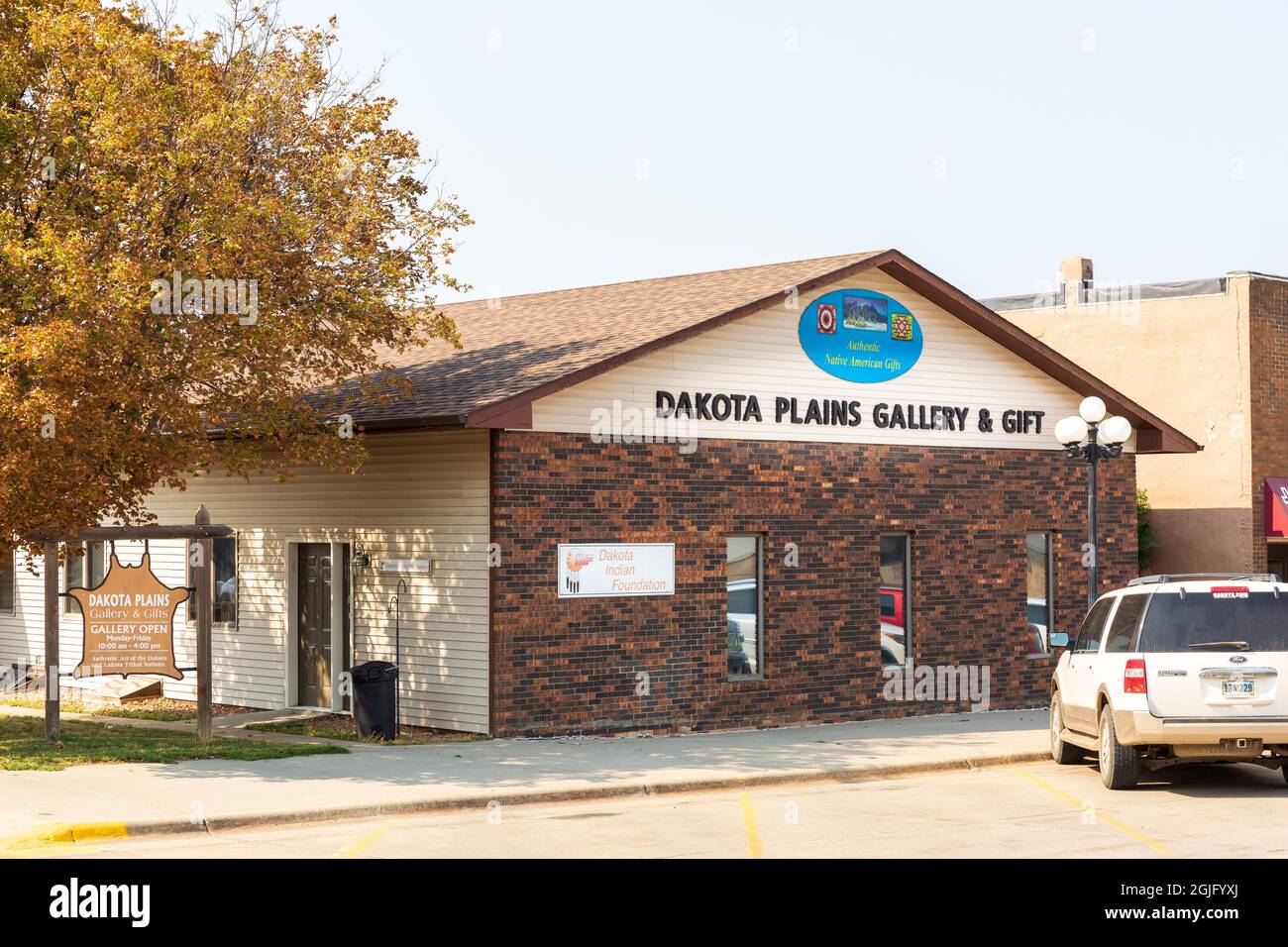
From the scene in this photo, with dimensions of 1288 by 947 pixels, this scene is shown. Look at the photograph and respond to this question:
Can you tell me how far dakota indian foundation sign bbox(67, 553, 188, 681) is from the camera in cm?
1753

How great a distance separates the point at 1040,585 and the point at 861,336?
503 centimetres

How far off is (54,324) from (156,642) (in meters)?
4.28

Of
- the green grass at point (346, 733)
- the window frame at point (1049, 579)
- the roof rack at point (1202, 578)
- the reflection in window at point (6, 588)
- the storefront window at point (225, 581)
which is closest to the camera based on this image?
the roof rack at point (1202, 578)

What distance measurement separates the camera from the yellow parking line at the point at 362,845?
11562mm

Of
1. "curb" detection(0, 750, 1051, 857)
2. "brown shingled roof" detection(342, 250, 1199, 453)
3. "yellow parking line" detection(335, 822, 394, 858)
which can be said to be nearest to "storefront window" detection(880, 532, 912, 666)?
"brown shingled roof" detection(342, 250, 1199, 453)

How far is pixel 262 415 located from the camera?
1777 cm

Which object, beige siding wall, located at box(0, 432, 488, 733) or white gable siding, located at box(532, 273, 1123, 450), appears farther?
white gable siding, located at box(532, 273, 1123, 450)

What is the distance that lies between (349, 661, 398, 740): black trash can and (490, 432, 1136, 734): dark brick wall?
4.17 ft

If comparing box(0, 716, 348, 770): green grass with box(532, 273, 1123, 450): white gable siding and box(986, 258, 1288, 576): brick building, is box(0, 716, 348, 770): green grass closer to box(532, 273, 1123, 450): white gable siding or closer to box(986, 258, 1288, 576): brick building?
box(532, 273, 1123, 450): white gable siding

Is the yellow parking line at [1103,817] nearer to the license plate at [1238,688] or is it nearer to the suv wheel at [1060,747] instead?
the suv wheel at [1060,747]

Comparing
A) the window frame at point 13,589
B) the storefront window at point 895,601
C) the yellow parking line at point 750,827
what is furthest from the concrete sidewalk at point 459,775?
the window frame at point 13,589

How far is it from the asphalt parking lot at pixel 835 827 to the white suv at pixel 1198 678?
0.43 meters

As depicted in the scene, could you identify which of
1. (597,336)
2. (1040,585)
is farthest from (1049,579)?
(597,336)
